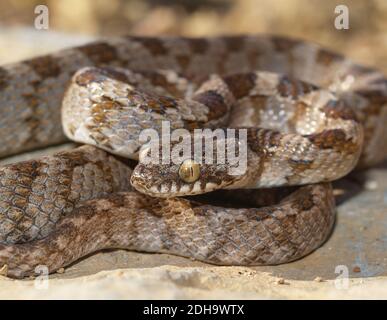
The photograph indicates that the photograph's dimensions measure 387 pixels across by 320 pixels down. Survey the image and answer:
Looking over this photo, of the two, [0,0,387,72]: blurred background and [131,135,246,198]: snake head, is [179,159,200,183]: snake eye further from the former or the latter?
[0,0,387,72]: blurred background

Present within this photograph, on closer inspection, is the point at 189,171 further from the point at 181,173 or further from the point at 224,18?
the point at 224,18

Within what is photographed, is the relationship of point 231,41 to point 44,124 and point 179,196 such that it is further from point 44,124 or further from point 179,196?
point 179,196

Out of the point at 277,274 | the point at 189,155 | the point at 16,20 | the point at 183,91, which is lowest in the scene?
the point at 277,274

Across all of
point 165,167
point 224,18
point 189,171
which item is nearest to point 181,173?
point 189,171

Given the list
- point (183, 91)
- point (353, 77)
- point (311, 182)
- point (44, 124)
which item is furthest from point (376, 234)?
point (44, 124)

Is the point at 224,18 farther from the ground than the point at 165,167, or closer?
farther from the ground

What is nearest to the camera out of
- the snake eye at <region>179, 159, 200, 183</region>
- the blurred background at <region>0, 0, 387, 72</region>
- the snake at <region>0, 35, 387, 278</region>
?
the snake at <region>0, 35, 387, 278</region>

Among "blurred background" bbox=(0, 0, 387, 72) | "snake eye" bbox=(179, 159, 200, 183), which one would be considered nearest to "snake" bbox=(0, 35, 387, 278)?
"snake eye" bbox=(179, 159, 200, 183)
